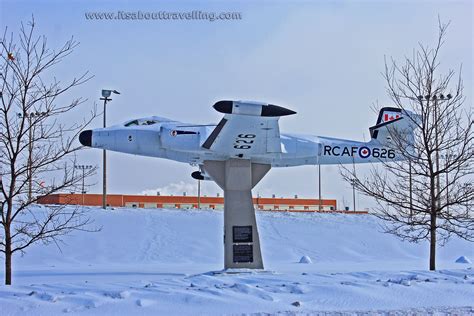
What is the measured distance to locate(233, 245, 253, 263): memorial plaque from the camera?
588 inches

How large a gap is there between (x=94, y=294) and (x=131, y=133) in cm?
970

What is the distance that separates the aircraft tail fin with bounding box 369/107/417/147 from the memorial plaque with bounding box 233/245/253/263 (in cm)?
482

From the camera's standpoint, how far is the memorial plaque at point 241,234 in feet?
49.6

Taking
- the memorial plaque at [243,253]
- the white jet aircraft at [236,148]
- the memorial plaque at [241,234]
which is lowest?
the memorial plaque at [243,253]

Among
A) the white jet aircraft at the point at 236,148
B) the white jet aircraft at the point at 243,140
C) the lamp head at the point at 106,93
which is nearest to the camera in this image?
the white jet aircraft at the point at 243,140

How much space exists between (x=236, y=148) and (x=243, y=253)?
286 cm

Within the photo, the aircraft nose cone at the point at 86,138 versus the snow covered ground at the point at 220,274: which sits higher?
the aircraft nose cone at the point at 86,138

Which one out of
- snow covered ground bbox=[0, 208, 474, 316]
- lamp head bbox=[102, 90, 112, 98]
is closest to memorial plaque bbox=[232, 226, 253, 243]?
snow covered ground bbox=[0, 208, 474, 316]

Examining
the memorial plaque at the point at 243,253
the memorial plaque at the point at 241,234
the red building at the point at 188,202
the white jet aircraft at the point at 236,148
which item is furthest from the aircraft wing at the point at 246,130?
the red building at the point at 188,202

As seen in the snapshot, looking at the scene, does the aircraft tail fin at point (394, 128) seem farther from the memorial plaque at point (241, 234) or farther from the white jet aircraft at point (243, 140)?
the memorial plaque at point (241, 234)

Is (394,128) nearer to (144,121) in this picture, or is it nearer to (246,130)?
(246,130)

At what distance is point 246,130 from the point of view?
543 inches

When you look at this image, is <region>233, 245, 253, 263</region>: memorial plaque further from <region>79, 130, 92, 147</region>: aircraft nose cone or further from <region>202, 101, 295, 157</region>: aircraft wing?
<region>79, 130, 92, 147</region>: aircraft nose cone

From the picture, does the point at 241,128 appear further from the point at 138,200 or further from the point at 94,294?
the point at 138,200
